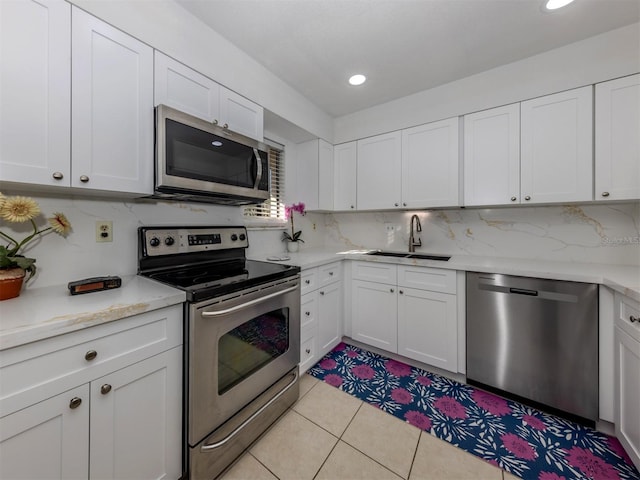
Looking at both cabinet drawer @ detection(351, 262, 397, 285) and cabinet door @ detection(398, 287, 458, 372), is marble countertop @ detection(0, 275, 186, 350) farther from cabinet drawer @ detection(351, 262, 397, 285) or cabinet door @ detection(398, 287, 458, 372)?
cabinet door @ detection(398, 287, 458, 372)

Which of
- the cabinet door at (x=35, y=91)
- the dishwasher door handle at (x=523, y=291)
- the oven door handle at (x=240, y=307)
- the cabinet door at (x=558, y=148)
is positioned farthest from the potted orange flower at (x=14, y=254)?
the cabinet door at (x=558, y=148)

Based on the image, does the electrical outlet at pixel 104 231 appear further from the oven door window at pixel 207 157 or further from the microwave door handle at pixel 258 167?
the microwave door handle at pixel 258 167

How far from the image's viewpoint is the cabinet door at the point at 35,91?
0.93 meters

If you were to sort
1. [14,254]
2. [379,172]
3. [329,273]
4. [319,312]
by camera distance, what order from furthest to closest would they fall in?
[379,172], [329,273], [319,312], [14,254]

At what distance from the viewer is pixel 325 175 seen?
9.05ft

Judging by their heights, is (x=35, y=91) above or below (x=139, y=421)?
above

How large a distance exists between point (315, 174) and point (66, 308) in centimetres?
223

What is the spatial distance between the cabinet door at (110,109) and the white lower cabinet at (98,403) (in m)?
0.70

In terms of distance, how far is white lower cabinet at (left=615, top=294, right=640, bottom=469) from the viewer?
3.92ft

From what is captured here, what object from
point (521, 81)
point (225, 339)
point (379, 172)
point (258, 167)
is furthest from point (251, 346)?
point (521, 81)

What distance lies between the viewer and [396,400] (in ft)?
5.73

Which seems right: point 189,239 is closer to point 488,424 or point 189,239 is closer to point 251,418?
point 251,418

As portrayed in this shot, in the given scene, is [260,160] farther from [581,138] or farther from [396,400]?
[581,138]

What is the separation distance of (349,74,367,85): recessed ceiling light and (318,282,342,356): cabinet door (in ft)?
5.88
